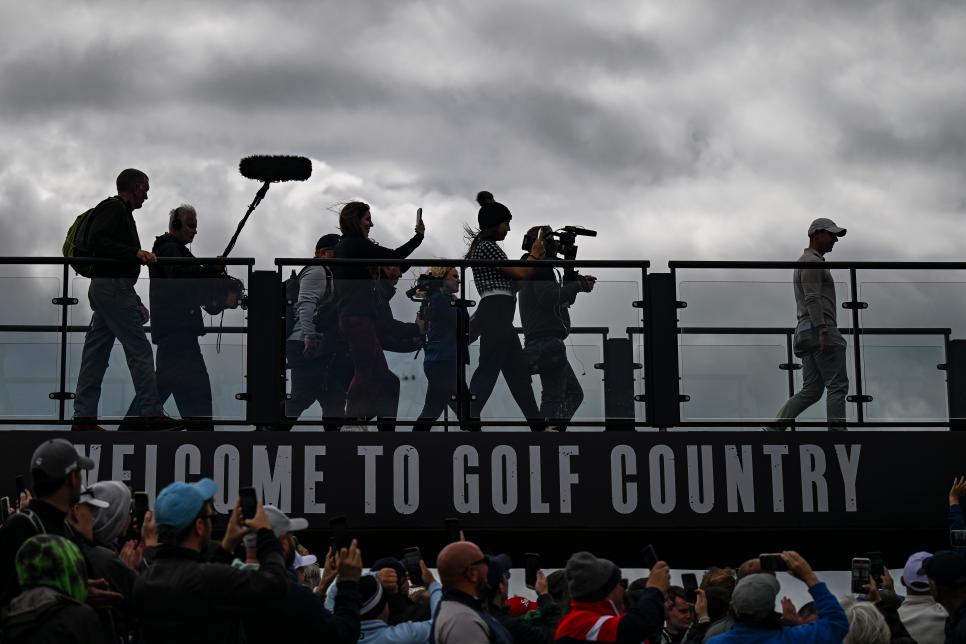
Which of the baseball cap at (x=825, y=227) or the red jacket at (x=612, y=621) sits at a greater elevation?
the baseball cap at (x=825, y=227)

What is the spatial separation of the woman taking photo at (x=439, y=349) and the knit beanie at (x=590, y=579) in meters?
4.82

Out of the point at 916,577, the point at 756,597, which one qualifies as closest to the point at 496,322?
the point at 916,577

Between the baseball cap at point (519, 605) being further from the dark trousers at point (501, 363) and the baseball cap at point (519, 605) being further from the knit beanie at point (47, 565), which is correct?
the knit beanie at point (47, 565)

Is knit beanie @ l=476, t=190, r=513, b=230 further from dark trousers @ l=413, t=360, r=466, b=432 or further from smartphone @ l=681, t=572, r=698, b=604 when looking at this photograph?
smartphone @ l=681, t=572, r=698, b=604

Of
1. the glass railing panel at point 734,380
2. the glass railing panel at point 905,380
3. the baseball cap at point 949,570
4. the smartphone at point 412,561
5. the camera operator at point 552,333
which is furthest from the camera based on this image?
the glass railing panel at point 905,380

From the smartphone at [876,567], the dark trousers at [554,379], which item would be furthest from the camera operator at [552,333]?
the smartphone at [876,567]

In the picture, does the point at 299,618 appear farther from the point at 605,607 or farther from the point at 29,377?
the point at 29,377

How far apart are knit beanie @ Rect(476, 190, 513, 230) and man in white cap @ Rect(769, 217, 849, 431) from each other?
257 centimetres

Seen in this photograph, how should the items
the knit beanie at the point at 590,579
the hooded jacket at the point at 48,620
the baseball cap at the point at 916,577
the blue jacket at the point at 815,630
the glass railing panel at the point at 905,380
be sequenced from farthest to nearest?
the glass railing panel at the point at 905,380 → the baseball cap at the point at 916,577 → the blue jacket at the point at 815,630 → the knit beanie at the point at 590,579 → the hooded jacket at the point at 48,620

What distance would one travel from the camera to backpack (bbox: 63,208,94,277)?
11.4m

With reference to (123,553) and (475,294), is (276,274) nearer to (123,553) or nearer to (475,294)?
(475,294)

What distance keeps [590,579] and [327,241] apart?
235 inches

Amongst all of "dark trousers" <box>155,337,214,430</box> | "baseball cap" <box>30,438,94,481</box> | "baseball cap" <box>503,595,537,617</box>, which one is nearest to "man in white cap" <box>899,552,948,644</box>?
"baseball cap" <box>503,595,537,617</box>

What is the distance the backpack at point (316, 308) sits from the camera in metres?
11.3
